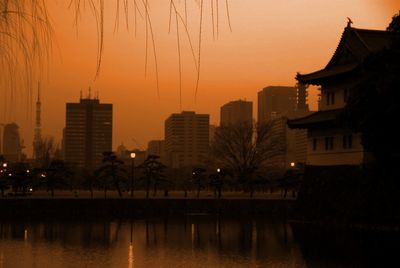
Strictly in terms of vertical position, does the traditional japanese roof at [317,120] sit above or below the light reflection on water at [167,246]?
above

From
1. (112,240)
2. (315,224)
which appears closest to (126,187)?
(315,224)

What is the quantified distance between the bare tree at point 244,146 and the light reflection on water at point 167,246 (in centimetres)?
2979

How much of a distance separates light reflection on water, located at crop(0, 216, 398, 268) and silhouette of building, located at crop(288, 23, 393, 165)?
20.4 feet

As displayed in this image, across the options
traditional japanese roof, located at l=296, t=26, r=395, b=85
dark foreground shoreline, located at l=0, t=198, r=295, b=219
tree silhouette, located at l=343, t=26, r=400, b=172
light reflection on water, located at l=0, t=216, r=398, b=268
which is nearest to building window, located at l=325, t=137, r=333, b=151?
traditional japanese roof, located at l=296, t=26, r=395, b=85

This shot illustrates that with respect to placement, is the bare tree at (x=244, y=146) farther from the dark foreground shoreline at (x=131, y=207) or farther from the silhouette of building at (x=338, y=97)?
the silhouette of building at (x=338, y=97)

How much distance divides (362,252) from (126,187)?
194 feet

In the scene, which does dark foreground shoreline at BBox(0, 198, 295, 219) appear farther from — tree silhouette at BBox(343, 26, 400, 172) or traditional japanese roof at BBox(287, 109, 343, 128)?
tree silhouette at BBox(343, 26, 400, 172)

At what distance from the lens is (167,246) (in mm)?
28703

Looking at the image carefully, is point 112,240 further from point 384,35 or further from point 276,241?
point 384,35

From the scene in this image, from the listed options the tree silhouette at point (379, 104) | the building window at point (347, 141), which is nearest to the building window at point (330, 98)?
the building window at point (347, 141)

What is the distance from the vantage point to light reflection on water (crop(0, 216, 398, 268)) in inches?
929

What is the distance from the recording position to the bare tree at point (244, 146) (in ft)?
233

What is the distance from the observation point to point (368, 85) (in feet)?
104

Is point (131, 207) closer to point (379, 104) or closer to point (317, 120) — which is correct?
point (317, 120)
